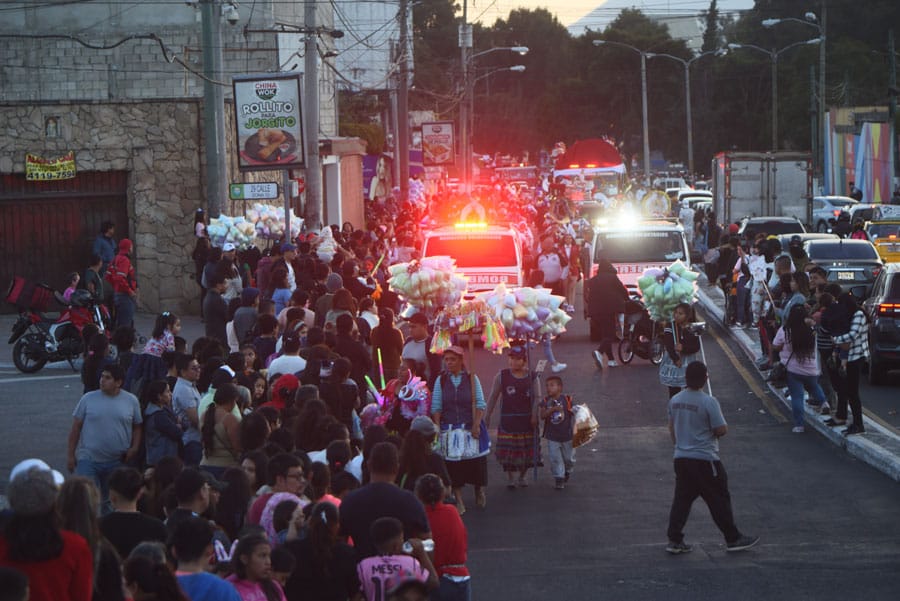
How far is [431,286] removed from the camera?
14.9m

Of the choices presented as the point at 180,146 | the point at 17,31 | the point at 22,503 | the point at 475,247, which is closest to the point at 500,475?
the point at 22,503

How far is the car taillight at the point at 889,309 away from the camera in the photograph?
19594 mm

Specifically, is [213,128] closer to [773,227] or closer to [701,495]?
[701,495]

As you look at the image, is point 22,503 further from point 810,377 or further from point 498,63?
point 498,63

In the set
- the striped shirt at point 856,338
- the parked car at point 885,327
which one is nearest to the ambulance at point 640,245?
the parked car at point 885,327

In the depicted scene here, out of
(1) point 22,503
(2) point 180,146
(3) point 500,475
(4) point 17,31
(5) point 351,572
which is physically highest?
(4) point 17,31

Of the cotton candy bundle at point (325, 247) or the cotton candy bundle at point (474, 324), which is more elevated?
the cotton candy bundle at point (325, 247)

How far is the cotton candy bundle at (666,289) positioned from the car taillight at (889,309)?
12.1ft

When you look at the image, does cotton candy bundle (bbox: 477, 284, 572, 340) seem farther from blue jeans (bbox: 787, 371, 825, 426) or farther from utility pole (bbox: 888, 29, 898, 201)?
utility pole (bbox: 888, 29, 898, 201)

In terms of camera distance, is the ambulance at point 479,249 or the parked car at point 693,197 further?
the parked car at point 693,197

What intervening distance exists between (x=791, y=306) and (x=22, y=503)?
1191 centimetres

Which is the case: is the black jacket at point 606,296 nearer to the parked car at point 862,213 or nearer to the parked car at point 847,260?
the parked car at point 847,260

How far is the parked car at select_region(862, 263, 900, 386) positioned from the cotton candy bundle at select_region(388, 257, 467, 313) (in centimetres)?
722

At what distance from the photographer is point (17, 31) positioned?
38.5m
